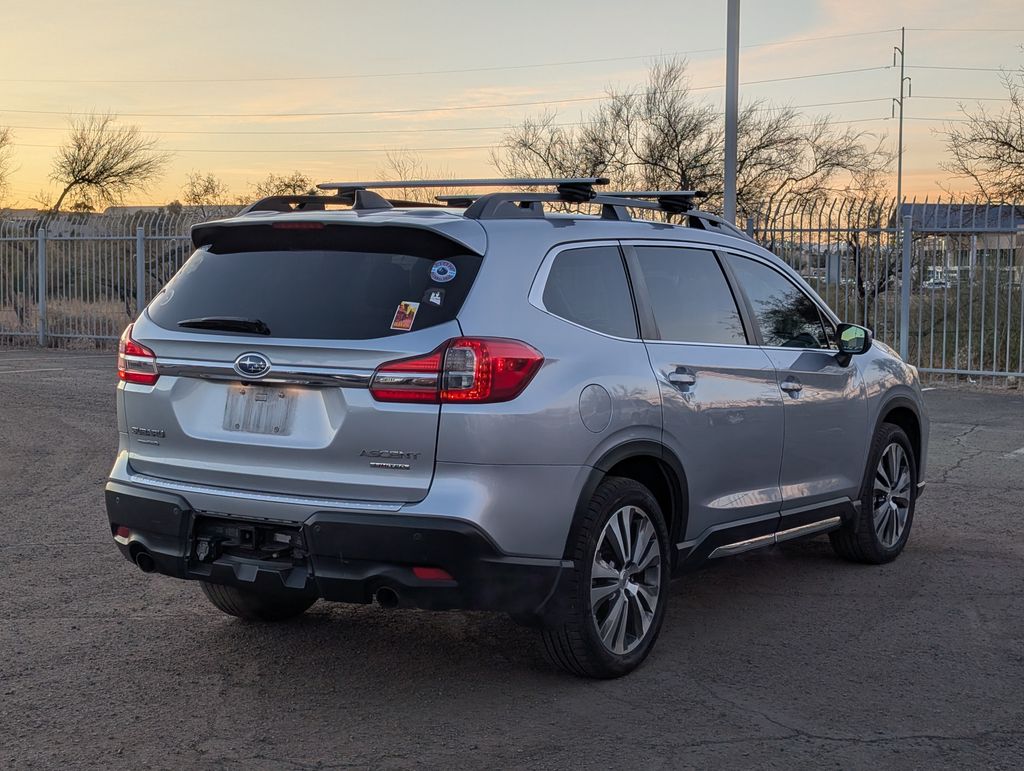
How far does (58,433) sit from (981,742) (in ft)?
32.8

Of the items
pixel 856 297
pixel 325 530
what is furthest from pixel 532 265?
pixel 856 297

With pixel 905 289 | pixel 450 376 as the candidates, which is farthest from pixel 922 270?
pixel 450 376

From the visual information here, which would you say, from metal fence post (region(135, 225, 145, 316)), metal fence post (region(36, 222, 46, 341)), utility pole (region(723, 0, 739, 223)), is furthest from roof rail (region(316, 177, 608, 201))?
metal fence post (region(36, 222, 46, 341))

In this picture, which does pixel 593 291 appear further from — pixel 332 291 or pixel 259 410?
pixel 259 410

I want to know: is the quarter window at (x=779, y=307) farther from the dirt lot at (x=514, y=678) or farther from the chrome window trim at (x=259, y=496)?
the chrome window trim at (x=259, y=496)

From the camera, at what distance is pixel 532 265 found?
476cm

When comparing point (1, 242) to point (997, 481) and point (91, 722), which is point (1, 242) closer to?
point (997, 481)

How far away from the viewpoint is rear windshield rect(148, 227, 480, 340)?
449 centimetres

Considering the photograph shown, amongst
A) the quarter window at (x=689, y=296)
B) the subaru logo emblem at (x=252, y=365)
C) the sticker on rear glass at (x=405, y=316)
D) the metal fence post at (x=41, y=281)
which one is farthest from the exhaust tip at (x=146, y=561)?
the metal fence post at (x=41, y=281)

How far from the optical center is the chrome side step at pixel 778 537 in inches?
225

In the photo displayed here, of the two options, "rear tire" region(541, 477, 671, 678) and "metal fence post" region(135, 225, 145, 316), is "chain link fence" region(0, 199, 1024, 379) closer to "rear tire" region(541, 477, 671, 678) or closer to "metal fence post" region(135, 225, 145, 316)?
"metal fence post" region(135, 225, 145, 316)

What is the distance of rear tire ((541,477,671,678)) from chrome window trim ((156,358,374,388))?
0.99m

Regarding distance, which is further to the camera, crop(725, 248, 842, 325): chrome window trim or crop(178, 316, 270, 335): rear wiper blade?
crop(725, 248, 842, 325): chrome window trim

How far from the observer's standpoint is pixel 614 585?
493 cm
